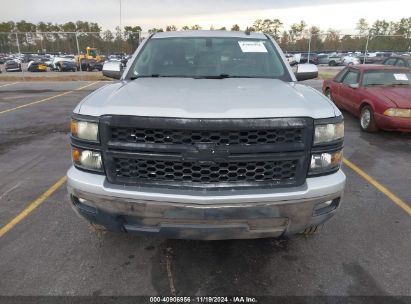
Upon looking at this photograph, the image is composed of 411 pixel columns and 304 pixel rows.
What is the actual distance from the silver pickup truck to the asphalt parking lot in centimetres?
53

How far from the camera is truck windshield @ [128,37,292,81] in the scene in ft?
12.7

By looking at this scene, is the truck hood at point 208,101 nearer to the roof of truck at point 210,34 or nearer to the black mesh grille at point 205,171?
the black mesh grille at point 205,171

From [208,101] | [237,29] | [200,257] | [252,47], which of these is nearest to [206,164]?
[208,101]

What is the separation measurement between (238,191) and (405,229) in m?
2.26

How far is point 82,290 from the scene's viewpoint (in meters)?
2.72

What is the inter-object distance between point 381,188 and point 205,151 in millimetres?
3347

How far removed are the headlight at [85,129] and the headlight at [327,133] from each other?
1.58m

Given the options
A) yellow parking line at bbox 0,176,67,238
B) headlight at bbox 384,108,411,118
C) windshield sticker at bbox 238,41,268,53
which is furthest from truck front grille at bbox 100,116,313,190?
headlight at bbox 384,108,411,118

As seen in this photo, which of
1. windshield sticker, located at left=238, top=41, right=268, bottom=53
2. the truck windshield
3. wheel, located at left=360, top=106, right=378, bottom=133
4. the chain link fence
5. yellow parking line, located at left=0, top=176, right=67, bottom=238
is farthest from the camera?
the chain link fence

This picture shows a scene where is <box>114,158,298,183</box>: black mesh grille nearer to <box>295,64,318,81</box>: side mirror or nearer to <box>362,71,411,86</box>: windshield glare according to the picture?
<box>295,64,318,81</box>: side mirror

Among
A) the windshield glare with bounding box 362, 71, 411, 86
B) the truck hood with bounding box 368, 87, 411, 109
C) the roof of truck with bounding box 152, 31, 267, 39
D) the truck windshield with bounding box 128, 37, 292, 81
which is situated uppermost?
the roof of truck with bounding box 152, 31, 267, 39

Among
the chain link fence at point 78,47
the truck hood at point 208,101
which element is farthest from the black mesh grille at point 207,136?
the chain link fence at point 78,47

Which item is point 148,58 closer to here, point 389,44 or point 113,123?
point 113,123

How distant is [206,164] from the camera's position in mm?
2426
